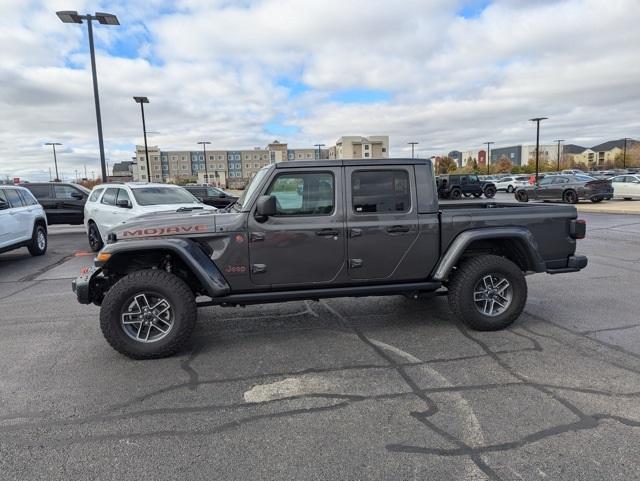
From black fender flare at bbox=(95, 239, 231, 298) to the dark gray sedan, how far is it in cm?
2386

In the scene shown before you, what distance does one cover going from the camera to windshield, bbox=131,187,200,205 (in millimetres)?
10664

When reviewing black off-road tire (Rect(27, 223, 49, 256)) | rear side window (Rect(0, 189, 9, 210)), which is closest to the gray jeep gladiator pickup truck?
rear side window (Rect(0, 189, 9, 210))

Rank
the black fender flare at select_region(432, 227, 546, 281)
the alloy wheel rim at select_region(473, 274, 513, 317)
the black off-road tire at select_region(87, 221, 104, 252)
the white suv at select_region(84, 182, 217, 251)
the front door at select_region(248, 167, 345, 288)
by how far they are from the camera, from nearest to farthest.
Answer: the front door at select_region(248, 167, 345, 288) < the black fender flare at select_region(432, 227, 546, 281) < the alloy wheel rim at select_region(473, 274, 513, 317) < the white suv at select_region(84, 182, 217, 251) < the black off-road tire at select_region(87, 221, 104, 252)

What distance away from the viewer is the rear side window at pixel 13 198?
1026 cm

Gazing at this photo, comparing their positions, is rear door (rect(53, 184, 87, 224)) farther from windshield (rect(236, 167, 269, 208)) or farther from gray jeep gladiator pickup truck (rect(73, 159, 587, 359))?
windshield (rect(236, 167, 269, 208))

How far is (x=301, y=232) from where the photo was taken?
4.48 metres

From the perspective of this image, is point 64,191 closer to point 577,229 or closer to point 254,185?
point 254,185

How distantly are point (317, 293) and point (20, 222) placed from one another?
884cm

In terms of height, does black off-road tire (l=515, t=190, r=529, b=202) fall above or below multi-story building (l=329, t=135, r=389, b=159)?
below

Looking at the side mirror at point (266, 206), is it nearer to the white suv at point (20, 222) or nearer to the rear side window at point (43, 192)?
the white suv at point (20, 222)

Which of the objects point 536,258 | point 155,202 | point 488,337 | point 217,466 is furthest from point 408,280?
point 155,202

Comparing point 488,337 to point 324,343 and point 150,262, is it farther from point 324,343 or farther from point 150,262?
point 150,262

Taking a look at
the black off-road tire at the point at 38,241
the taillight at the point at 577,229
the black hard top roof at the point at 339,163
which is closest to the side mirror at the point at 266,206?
the black hard top roof at the point at 339,163

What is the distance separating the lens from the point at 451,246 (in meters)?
4.78
